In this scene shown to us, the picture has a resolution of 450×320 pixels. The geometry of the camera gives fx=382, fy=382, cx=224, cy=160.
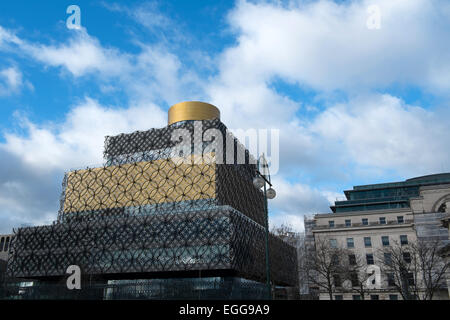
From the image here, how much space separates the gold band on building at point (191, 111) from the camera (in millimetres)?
77125

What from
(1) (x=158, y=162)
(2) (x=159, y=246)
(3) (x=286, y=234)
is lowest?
(2) (x=159, y=246)

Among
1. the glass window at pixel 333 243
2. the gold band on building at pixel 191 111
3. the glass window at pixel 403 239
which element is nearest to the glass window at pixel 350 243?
the glass window at pixel 333 243

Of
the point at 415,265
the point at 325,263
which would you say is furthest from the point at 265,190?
the point at 325,263

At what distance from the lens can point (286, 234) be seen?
314 feet

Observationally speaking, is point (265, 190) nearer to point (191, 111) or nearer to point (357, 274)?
point (191, 111)

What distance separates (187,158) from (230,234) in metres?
18.3

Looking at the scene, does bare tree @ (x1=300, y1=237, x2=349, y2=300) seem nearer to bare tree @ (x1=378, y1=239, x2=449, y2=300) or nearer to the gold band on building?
bare tree @ (x1=378, y1=239, x2=449, y2=300)

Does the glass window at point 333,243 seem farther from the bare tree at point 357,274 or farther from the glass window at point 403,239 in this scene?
the glass window at point 403,239

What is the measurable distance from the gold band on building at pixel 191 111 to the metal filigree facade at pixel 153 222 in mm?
2426

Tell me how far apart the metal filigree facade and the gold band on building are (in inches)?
95.5

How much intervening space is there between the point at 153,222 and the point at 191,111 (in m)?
26.8

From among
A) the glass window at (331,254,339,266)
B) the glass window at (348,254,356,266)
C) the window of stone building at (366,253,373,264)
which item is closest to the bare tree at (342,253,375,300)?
the glass window at (348,254,356,266)
